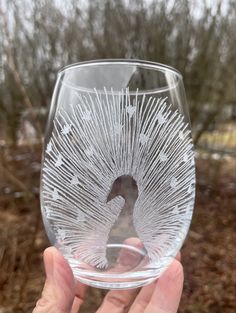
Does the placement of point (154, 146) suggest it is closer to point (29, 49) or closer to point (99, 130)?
point (99, 130)

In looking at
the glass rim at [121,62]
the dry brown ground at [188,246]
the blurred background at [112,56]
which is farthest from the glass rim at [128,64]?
the blurred background at [112,56]

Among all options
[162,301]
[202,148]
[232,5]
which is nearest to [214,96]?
[202,148]

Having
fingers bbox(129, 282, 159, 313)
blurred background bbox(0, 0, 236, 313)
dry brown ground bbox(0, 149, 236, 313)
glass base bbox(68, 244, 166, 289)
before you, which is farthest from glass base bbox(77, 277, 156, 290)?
blurred background bbox(0, 0, 236, 313)

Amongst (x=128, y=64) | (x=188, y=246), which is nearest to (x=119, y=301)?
(x=128, y=64)

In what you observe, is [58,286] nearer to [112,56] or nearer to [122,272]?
[122,272]

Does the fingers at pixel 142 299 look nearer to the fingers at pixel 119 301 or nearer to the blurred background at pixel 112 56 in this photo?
the fingers at pixel 119 301
